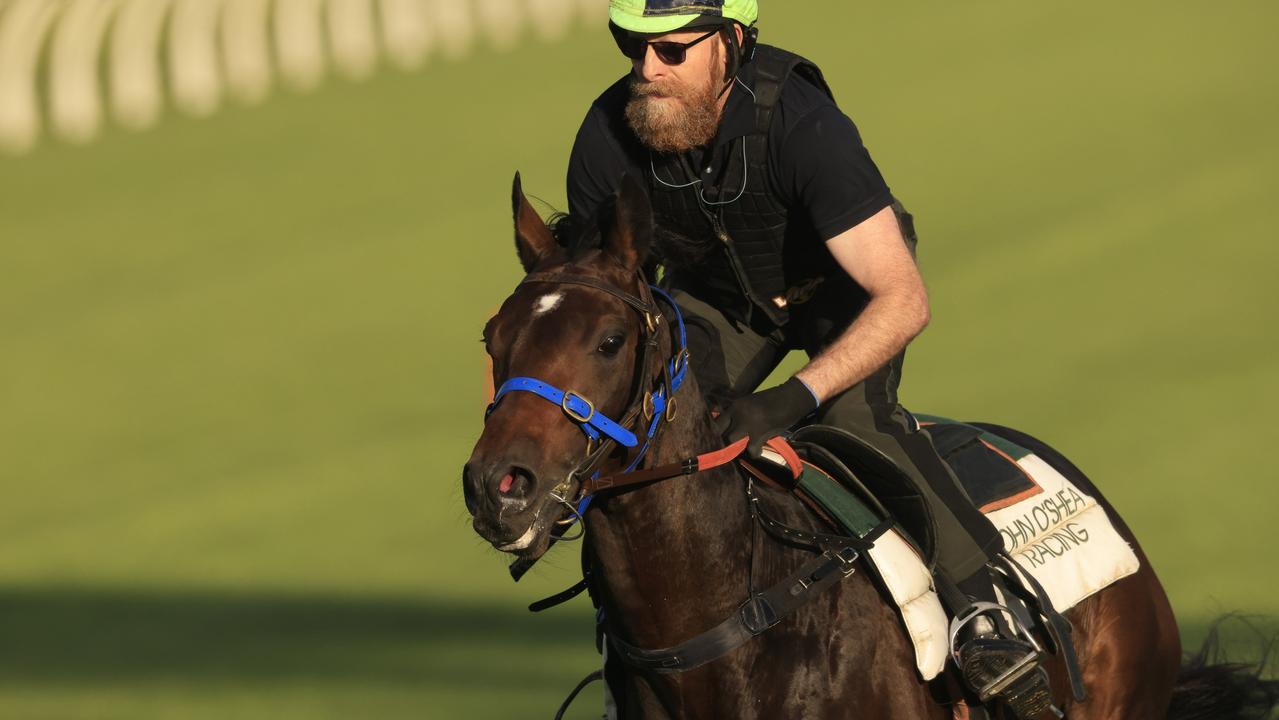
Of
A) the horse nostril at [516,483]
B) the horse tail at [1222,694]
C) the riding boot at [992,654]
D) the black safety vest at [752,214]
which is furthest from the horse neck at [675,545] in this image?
the horse tail at [1222,694]

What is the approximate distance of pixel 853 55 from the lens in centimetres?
1833

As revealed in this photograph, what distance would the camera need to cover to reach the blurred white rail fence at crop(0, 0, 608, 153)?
18.5 meters

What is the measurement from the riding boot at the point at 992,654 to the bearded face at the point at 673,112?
151 cm

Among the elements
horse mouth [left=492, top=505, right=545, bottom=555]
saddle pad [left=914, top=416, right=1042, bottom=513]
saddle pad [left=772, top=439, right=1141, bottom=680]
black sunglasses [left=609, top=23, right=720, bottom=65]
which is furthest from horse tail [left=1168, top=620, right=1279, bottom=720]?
horse mouth [left=492, top=505, right=545, bottom=555]

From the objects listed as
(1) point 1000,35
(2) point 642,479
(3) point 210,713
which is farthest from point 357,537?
(1) point 1000,35

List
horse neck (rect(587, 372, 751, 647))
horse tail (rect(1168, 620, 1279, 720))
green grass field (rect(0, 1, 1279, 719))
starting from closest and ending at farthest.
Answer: horse neck (rect(587, 372, 751, 647)) → horse tail (rect(1168, 620, 1279, 720)) → green grass field (rect(0, 1, 1279, 719))

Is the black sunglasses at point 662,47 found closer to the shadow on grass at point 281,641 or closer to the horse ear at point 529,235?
the horse ear at point 529,235

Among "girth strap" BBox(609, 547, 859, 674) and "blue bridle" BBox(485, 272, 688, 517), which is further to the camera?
"girth strap" BBox(609, 547, 859, 674)

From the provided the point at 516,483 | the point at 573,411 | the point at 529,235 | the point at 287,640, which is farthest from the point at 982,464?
the point at 287,640

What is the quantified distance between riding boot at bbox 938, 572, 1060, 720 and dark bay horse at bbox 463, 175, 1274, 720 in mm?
166

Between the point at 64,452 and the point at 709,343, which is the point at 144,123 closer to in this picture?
the point at 64,452

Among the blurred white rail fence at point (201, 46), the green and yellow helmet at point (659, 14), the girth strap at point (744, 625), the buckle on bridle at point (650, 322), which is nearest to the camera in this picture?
the buckle on bridle at point (650, 322)

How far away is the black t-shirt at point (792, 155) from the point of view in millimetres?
4805

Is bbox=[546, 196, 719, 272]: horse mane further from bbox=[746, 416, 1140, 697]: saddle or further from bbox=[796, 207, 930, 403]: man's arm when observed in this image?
bbox=[746, 416, 1140, 697]: saddle
